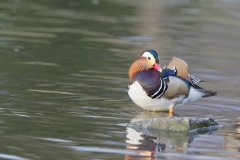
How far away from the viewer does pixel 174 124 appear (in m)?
10.3

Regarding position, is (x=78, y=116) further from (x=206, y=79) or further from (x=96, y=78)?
(x=206, y=79)

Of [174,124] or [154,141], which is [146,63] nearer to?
[174,124]

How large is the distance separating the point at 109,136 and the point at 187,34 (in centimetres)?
998

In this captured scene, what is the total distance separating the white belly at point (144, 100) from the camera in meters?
11.3

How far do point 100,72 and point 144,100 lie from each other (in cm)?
301

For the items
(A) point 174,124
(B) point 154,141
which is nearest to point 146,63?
(A) point 174,124

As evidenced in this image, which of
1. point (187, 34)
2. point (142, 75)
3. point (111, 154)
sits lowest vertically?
point (111, 154)

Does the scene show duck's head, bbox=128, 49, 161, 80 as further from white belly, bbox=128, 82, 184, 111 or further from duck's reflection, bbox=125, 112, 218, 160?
duck's reflection, bbox=125, 112, 218, 160

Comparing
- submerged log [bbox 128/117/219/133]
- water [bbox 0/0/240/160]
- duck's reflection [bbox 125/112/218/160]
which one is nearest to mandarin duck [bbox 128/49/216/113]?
water [bbox 0/0/240/160]

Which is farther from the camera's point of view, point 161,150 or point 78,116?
point 78,116

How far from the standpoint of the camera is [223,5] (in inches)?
1008

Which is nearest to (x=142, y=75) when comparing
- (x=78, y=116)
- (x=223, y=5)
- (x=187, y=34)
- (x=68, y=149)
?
(x=78, y=116)

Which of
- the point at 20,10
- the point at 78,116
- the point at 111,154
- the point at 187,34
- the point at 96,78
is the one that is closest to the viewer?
the point at 111,154

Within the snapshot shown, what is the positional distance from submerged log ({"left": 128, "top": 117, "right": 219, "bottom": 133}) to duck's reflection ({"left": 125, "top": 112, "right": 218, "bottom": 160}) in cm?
7
